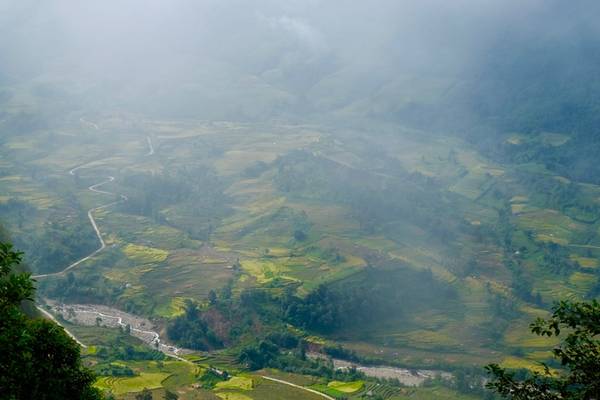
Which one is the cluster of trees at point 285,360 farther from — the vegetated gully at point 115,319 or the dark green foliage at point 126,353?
the dark green foliage at point 126,353

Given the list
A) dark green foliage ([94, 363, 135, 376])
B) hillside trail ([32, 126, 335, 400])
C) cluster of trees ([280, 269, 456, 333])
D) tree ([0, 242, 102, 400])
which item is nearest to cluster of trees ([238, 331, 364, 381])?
hillside trail ([32, 126, 335, 400])

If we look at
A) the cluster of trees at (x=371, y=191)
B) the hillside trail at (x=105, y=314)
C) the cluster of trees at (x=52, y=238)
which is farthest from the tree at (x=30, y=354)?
the cluster of trees at (x=371, y=191)

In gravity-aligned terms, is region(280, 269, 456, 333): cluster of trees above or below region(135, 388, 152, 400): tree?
above

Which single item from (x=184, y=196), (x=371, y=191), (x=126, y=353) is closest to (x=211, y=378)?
(x=126, y=353)

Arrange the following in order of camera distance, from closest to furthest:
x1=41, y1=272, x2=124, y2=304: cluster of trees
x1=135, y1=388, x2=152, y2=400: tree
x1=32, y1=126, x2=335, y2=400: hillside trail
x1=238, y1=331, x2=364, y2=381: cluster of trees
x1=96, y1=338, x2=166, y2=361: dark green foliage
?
x1=135, y1=388, x2=152, y2=400: tree, x1=32, y1=126, x2=335, y2=400: hillside trail, x1=96, y1=338, x2=166, y2=361: dark green foliage, x1=238, y1=331, x2=364, y2=381: cluster of trees, x1=41, y1=272, x2=124, y2=304: cluster of trees

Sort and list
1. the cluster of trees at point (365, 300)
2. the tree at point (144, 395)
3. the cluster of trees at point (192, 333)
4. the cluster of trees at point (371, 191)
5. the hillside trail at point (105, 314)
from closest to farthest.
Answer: the tree at point (144, 395)
the hillside trail at point (105, 314)
the cluster of trees at point (192, 333)
the cluster of trees at point (365, 300)
the cluster of trees at point (371, 191)

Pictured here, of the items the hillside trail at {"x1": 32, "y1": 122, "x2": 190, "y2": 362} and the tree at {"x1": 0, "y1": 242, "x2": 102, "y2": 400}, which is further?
the hillside trail at {"x1": 32, "y1": 122, "x2": 190, "y2": 362}

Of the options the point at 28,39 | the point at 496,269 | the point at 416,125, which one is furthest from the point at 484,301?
the point at 28,39

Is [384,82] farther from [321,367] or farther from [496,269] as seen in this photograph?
[321,367]

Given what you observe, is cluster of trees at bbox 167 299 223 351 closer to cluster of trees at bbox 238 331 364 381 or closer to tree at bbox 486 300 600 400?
cluster of trees at bbox 238 331 364 381
